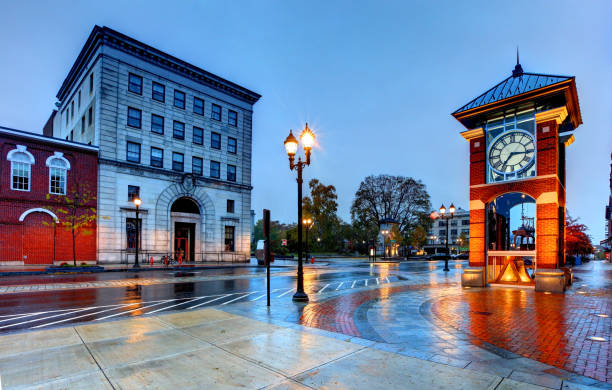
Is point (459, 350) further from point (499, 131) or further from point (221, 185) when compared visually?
point (221, 185)

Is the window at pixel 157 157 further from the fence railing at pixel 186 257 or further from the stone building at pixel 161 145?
the fence railing at pixel 186 257

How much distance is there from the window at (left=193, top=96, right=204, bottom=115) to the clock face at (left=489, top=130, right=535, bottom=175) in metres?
31.2

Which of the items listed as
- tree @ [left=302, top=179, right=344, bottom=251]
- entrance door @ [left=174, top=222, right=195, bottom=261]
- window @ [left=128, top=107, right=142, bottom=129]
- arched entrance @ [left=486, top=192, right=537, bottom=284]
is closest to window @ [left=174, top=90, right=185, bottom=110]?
window @ [left=128, top=107, right=142, bottom=129]

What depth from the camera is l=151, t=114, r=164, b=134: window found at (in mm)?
34194

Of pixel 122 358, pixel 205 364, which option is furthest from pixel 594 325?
pixel 122 358

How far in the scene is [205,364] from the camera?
5137 mm

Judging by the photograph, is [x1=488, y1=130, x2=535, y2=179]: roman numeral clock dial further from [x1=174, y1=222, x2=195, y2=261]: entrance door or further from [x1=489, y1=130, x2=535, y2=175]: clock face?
[x1=174, y1=222, x2=195, y2=261]: entrance door

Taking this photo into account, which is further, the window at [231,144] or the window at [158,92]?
the window at [231,144]

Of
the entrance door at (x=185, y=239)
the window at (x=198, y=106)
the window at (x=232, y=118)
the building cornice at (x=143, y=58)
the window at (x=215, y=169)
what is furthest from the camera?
the window at (x=232, y=118)

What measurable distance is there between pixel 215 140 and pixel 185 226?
34.4 ft

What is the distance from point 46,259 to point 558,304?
109 ft

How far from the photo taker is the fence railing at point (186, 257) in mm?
31286

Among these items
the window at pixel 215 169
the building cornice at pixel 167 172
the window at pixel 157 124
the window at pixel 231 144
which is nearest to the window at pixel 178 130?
the window at pixel 157 124

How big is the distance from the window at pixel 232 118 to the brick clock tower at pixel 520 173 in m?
29.9
